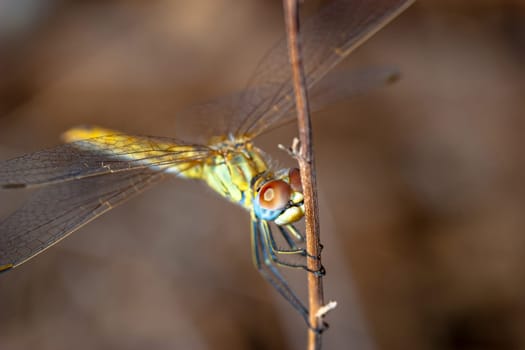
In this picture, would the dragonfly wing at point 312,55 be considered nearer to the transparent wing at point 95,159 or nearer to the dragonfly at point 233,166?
the dragonfly at point 233,166

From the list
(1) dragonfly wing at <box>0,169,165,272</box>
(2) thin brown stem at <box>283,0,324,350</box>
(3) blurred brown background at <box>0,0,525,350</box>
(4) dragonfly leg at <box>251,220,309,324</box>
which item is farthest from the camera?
(3) blurred brown background at <box>0,0,525,350</box>

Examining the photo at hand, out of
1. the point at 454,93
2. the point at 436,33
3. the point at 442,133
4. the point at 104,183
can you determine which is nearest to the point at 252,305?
the point at 104,183

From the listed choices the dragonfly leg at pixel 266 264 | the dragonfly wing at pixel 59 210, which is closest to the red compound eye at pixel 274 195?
the dragonfly leg at pixel 266 264

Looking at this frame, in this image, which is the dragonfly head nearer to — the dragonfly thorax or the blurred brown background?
the dragonfly thorax

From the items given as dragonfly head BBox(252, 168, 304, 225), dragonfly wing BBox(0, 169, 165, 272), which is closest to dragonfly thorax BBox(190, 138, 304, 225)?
dragonfly head BBox(252, 168, 304, 225)

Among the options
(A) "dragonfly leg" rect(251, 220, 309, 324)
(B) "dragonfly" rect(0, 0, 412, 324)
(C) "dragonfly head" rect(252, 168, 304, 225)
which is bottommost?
(A) "dragonfly leg" rect(251, 220, 309, 324)

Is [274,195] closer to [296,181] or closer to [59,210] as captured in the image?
[296,181]

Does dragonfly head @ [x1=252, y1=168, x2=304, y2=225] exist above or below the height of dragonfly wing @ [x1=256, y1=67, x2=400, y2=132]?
below
